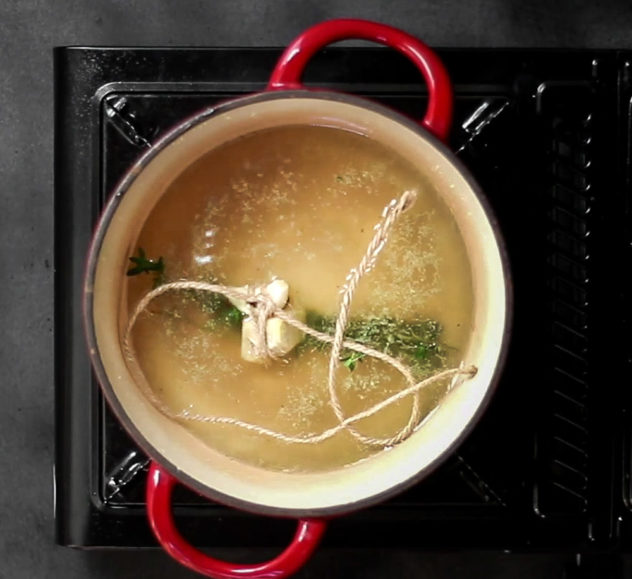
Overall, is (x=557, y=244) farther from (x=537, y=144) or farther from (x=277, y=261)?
(x=277, y=261)

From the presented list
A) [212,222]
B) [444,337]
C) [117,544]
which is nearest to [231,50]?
[212,222]

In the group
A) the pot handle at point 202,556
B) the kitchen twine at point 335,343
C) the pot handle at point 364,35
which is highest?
the pot handle at point 364,35

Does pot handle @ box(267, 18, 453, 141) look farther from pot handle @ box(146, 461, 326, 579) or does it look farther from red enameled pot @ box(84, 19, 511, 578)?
pot handle @ box(146, 461, 326, 579)

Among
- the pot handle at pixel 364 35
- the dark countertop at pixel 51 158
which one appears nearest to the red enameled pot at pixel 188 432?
the pot handle at pixel 364 35

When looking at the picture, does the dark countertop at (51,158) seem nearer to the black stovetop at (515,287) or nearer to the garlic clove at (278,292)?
the black stovetop at (515,287)

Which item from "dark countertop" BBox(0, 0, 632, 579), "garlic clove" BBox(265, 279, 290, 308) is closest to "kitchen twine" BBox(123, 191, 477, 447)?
"garlic clove" BBox(265, 279, 290, 308)
